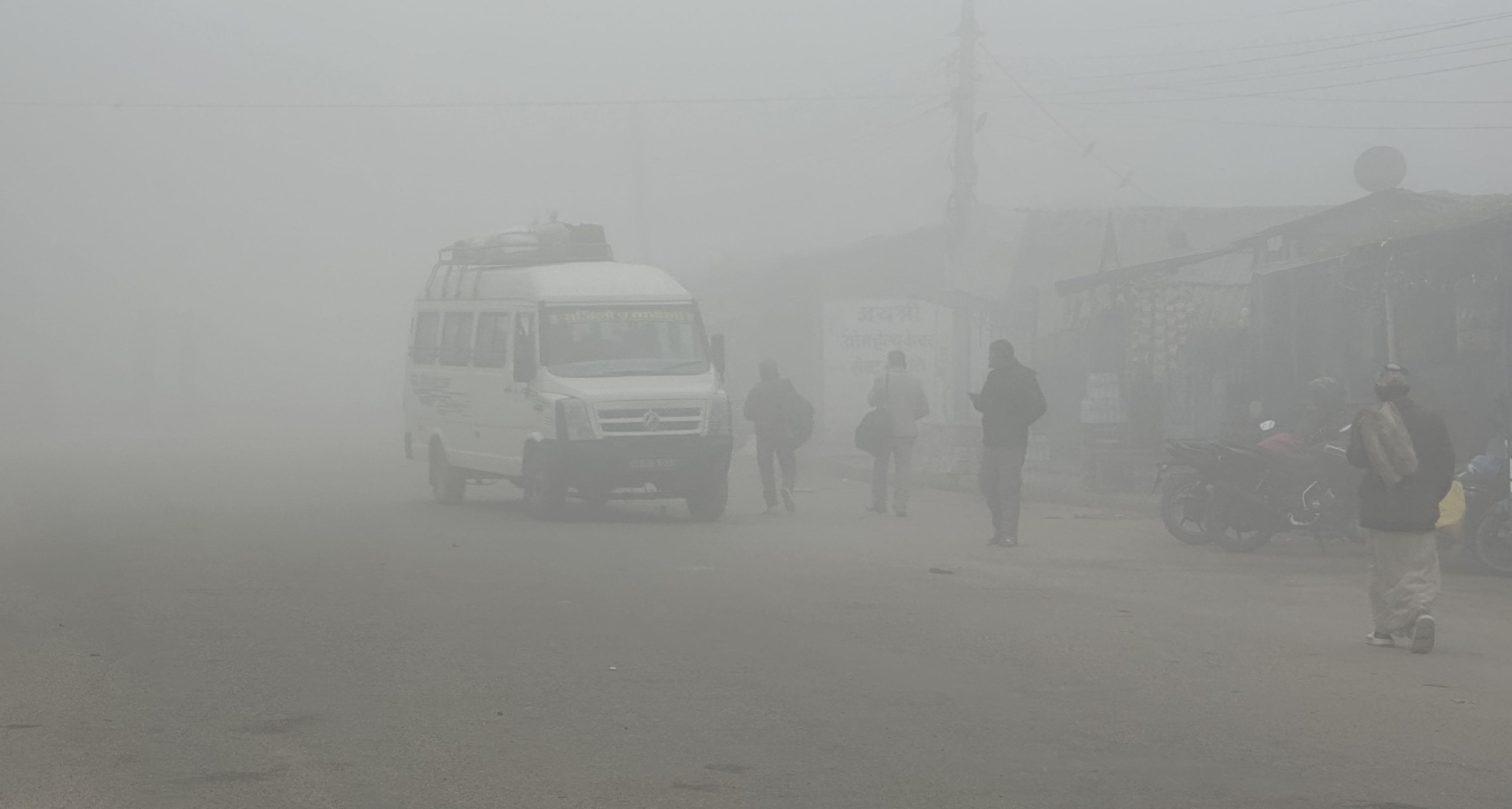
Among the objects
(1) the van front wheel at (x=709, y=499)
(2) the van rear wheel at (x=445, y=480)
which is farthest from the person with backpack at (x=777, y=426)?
(2) the van rear wheel at (x=445, y=480)

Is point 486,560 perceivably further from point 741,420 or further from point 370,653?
point 741,420

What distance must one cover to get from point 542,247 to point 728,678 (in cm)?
1229

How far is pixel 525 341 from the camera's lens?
60.9ft

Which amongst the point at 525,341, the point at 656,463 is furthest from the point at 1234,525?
the point at 525,341

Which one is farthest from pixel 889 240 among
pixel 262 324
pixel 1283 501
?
pixel 262 324

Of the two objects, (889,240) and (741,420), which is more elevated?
(889,240)

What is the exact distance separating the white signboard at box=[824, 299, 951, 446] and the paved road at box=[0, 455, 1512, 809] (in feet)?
47.5

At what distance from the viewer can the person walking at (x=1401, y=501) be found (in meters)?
9.56

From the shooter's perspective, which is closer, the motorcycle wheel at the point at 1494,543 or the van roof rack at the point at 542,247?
the motorcycle wheel at the point at 1494,543

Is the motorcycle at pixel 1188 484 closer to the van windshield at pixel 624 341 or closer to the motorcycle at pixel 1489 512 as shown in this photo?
the motorcycle at pixel 1489 512

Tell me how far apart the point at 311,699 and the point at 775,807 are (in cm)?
291

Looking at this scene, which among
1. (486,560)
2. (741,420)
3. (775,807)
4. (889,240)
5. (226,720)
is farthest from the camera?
(889,240)

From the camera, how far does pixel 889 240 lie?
3847 cm

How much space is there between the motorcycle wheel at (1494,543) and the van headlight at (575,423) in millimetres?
8259
